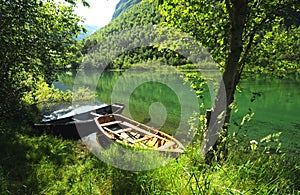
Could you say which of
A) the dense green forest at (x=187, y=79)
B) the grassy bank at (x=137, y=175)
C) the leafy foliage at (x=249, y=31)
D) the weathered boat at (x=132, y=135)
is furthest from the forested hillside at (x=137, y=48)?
the grassy bank at (x=137, y=175)

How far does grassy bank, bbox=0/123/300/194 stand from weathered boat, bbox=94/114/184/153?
3080 millimetres

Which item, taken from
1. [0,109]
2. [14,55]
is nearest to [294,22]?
[14,55]

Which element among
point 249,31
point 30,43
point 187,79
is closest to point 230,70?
point 249,31

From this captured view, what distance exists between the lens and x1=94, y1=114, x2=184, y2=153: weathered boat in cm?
791

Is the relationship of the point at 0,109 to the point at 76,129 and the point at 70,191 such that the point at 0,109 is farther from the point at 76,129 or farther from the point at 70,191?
the point at 70,191

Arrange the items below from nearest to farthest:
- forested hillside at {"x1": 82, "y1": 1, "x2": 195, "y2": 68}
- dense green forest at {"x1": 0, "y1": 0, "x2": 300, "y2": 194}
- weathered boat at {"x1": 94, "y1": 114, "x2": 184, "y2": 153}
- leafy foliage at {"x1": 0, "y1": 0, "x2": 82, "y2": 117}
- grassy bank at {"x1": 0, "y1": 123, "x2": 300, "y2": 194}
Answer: grassy bank at {"x1": 0, "y1": 123, "x2": 300, "y2": 194}
dense green forest at {"x1": 0, "y1": 0, "x2": 300, "y2": 194}
leafy foliage at {"x1": 0, "y1": 0, "x2": 82, "y2": 117}
weathered boat at {"x1": 94, "y1": 114, "x2": 184, "y2": 153}
forested hillside at {"x1": 82, "y1": 1, "x2": 195, "y2": 68}

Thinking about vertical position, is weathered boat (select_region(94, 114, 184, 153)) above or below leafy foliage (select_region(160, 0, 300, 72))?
below

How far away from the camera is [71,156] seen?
5.28 meters

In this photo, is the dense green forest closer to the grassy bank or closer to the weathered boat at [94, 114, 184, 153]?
the grassy bank

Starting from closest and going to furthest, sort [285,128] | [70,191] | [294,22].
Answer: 1. [70,191]
2. [294,22]
3. [285,128]

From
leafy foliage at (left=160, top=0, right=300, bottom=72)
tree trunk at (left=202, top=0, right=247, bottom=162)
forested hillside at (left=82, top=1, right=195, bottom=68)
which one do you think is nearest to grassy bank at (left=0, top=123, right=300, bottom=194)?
tree trunk at (left=202, top=0, right=247, bottom=162)

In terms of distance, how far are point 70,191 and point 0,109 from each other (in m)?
4.32

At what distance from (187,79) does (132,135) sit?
13.2 ft

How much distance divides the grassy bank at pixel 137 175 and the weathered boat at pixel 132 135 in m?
3.08
